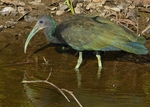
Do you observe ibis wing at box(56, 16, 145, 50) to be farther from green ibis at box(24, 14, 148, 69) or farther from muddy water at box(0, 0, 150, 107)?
muddy water at box(0, 0, 150, 107)

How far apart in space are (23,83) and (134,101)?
156 centimetres

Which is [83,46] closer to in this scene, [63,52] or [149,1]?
[63,52]

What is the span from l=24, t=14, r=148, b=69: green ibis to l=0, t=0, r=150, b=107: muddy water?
29cm

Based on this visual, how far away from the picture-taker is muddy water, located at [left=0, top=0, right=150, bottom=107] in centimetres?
707

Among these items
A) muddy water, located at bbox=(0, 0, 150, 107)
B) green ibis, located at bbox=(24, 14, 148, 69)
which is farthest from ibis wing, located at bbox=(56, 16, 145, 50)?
muddy water, located at bbox=(0, 0, 150, 107)

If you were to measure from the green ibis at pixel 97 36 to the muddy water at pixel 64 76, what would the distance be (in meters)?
0.29

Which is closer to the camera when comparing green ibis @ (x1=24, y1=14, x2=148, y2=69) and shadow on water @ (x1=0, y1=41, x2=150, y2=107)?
shadow on water @ (x1=0, y1=41, x2=150, y2=107)

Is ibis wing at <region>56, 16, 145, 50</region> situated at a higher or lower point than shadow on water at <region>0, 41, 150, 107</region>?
higher

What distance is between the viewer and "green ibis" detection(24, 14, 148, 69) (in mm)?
8266

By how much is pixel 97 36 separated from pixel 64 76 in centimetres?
86

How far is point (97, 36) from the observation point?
8.39m

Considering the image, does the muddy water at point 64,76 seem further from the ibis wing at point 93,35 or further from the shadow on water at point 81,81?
the ibis wing at point 93,35

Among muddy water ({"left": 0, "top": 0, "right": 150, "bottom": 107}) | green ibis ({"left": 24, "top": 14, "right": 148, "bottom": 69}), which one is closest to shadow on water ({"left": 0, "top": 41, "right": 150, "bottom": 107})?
muddy water ({"left": 0, "top": 0, "right": 150, "bottom": 107})

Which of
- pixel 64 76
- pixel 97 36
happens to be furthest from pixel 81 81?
pixel 97 36
